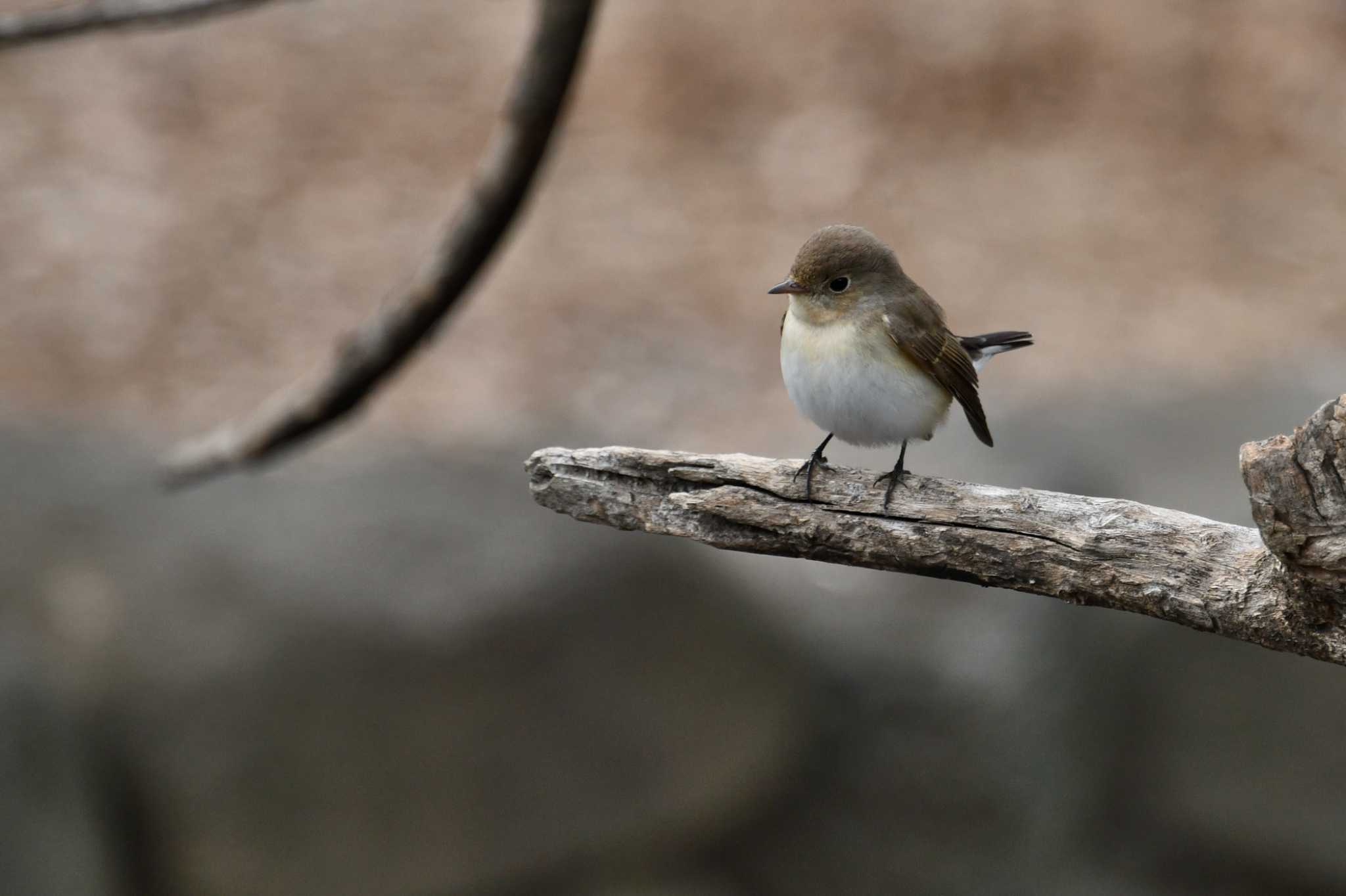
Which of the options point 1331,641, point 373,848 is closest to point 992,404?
point 373,848

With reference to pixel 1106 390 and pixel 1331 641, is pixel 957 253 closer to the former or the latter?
Answer: pixel 1106 390

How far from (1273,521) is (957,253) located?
24.1 feet

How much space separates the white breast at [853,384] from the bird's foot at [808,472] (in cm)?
32

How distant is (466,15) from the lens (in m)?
11.1

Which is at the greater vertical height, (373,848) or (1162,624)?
(1162,624)

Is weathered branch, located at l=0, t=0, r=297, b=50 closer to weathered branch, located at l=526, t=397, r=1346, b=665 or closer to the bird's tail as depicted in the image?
weathered branch, located at l=526, t=397, r=1346, b=665

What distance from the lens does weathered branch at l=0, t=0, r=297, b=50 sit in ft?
13.0

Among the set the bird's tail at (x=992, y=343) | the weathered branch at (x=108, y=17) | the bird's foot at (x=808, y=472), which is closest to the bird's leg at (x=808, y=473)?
the bird's foot at (x=808, y=472)

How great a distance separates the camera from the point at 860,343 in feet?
10.0

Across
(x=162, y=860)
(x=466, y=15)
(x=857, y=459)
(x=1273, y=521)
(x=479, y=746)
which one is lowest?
(x=162, y=860)

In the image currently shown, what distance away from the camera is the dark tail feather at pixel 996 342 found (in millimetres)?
3326

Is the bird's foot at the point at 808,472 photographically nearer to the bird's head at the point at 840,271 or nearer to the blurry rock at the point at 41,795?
the bird's head at the point at 840,271

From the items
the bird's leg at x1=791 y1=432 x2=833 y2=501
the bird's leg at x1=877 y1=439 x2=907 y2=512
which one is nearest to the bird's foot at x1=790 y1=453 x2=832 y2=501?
the bird's leg at x1=791 y1=432 x2=833 y2=501

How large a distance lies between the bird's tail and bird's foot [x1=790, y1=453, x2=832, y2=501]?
0.76m
